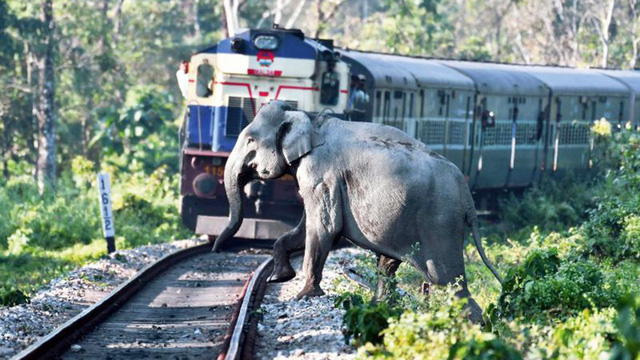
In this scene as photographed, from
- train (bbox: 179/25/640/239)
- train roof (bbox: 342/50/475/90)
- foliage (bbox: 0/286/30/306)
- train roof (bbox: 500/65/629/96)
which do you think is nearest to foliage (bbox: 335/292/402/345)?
foliage (bbox: 0/286/30/306)

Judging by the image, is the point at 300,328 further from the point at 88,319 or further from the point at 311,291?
the point at 88,319

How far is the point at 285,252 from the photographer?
1153 centimetres

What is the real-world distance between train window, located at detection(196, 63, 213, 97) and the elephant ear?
261 inches

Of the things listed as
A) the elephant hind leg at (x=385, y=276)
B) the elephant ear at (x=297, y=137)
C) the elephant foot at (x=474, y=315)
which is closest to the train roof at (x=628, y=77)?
the elephant hind leg at (x=385, y=276)

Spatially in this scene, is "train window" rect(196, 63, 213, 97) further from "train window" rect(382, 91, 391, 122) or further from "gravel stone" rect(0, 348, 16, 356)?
"gravel stone" rect(0, 348, 16, 356)

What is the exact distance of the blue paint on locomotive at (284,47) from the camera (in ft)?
56.2

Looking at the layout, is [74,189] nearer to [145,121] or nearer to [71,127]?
[145,121]

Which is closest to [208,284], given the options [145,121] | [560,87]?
[560,87]

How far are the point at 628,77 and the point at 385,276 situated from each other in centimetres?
1948

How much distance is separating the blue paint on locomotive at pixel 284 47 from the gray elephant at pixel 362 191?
5702 millimetres

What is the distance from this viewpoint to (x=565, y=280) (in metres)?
9.06

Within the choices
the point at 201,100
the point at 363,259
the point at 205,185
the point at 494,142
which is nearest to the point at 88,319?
the point at 363,259

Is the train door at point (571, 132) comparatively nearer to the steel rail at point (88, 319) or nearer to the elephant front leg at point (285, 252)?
the steel rail at point (88, 319)

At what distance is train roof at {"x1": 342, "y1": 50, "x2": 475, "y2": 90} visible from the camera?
18922 millimetres
